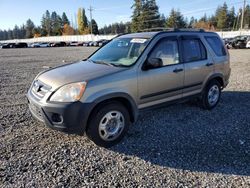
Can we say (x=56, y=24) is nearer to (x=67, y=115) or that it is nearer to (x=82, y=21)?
(x=82, y=21)

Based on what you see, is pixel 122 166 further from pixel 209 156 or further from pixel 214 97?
pixel 214 97

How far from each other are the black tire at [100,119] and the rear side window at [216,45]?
295 cm

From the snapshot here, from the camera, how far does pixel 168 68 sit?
15.0ft

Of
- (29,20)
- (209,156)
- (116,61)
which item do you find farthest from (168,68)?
(29,20)

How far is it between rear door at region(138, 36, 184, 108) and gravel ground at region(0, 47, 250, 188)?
627 millimetres

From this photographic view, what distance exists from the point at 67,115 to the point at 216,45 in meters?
4.16

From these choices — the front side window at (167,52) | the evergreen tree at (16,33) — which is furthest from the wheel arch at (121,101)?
the evergreen tree at (16,33)

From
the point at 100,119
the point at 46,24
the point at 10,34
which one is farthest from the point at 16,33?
the point at 100,119

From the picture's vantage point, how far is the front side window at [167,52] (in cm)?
443

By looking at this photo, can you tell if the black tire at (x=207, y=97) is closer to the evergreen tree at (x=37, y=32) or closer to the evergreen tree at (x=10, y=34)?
the evergreen tree at (x=37, y=32)

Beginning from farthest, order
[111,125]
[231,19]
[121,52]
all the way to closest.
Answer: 1. [231,19]
2. [121,52]
3. [111,125]

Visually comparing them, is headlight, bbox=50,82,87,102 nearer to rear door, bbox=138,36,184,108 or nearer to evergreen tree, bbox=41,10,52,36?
rear door, bbox=138,36,184,108

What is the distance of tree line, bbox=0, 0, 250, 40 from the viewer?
77.1 meters

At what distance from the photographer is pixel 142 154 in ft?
12.3
